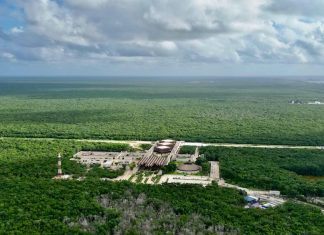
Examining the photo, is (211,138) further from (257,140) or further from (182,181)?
(182,181)

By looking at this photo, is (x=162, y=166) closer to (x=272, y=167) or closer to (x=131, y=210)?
(x=272, y=167)

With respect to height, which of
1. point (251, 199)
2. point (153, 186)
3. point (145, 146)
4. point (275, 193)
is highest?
point (145, 146)

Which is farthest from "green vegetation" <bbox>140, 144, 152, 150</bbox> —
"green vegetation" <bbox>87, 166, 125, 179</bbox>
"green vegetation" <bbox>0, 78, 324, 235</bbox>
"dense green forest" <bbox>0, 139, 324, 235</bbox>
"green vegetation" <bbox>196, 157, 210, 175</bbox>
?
"dense green forest" <bbox>0, 139, 324, 235</bbox>

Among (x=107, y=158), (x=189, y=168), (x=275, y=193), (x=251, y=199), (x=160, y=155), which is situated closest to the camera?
(x=251, y=199)

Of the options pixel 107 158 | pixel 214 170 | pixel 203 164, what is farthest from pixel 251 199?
pixel 107 158

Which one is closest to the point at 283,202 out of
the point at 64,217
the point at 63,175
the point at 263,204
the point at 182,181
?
the point at 263,204

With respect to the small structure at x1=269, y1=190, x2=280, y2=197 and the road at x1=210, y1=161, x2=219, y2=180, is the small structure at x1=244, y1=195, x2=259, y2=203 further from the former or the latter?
the road at x1=210, y1=161, x2=219, y2=180
